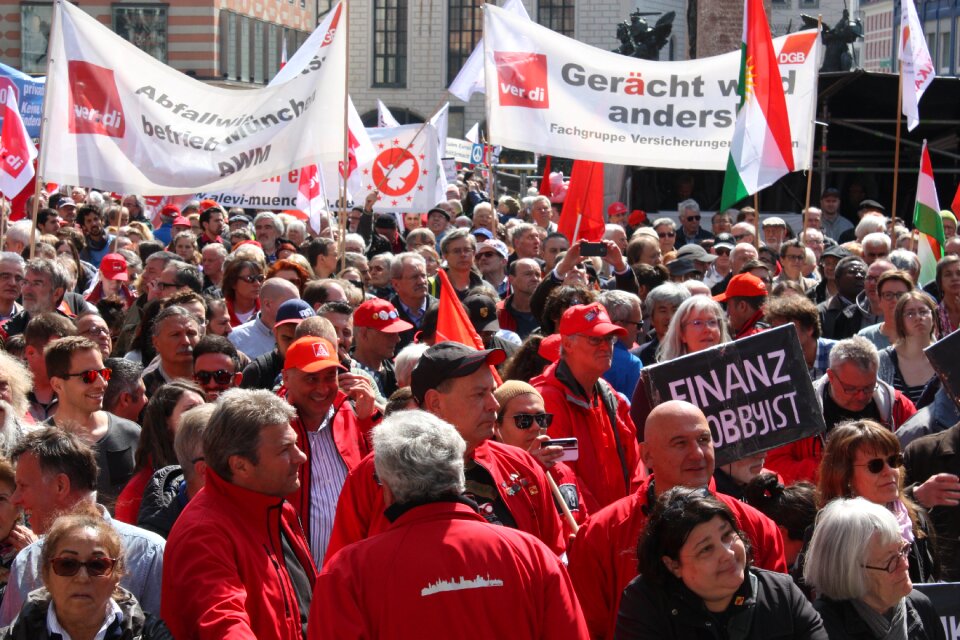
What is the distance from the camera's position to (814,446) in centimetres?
592

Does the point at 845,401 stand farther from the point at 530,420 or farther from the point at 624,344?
the point at 530,420

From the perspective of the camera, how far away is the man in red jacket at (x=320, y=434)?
4785 millimetres

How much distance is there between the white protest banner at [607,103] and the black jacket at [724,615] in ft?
23.9

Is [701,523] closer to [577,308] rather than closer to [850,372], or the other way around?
[577,308]

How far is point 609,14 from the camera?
57.6 metres

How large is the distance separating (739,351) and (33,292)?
471 cm

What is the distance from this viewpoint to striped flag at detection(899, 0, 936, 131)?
12289 millimetres

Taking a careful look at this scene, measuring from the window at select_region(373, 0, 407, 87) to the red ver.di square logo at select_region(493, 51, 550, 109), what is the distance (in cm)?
5019

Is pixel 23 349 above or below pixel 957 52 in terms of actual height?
below

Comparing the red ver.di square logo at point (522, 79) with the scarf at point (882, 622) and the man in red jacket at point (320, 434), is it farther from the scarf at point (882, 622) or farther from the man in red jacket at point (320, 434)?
the scarf at point (882, 622)

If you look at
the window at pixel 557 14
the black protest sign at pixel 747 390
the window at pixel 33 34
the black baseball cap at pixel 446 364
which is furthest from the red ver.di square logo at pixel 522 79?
the window at pixel 557 14

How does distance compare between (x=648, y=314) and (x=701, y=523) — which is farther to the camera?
(x=648, y=314)

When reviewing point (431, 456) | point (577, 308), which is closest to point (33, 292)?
point (577, 308)

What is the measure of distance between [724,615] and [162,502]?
1.88 m
